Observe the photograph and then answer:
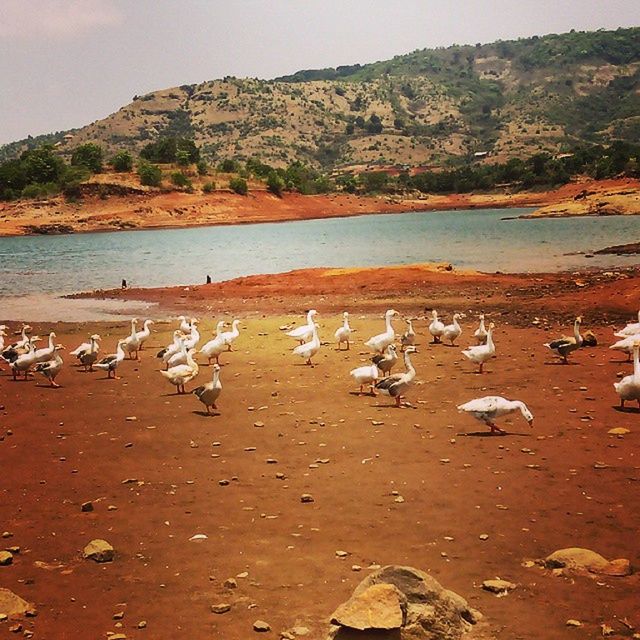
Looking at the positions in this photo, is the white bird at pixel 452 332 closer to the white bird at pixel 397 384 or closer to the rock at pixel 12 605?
the white bird at pixel 397 384

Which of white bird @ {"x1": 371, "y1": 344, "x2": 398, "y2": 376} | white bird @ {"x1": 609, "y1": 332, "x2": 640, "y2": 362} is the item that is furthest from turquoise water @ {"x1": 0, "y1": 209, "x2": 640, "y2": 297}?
white bird @ {"x1": 371, "y1": 344, "x2": 398, "y2": 376}

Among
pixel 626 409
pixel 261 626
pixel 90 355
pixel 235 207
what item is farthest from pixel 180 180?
pixel 261 626

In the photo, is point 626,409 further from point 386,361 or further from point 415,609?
point 415,609

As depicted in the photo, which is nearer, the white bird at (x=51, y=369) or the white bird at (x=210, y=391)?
the white bird at (x=210, y=391)

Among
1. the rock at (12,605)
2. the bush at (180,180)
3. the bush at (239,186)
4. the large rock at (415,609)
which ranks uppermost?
the bush at (180,180)

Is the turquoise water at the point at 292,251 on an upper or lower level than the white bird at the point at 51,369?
lower

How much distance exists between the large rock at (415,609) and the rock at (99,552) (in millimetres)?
2898

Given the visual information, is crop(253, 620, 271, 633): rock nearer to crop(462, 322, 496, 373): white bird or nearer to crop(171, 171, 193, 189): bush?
crop(462, 322, 496, 373): white bird

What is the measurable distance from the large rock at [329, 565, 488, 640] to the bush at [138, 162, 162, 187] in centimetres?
10295

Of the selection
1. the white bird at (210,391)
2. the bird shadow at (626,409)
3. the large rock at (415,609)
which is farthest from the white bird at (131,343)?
the large rock at (415,609)

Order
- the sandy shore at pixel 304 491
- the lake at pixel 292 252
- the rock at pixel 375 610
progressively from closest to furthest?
the rock at pixel 375 610, the sandy shore at pixel 304 491, the lake at pixel 292 252

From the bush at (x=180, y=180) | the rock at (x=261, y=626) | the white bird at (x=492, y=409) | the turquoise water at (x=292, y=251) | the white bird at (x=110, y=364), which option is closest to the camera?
the rock at (x=261, y=626)

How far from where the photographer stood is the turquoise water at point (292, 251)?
40844mm

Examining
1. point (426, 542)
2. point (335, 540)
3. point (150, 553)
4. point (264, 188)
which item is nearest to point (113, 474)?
point (150, 553)
